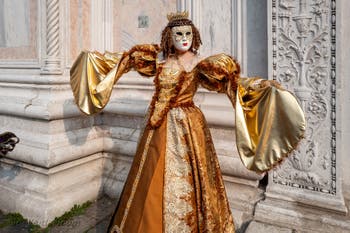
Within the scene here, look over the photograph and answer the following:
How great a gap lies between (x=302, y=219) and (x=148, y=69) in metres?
1.53

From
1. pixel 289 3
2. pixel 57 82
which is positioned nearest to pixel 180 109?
pixel 289 3

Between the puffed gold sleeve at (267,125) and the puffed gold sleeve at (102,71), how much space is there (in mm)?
718

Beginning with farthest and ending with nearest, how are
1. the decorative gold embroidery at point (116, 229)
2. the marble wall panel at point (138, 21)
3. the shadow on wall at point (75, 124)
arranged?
the marble wall panel at point (138, 21) < the shadow on wall at point (75, 124) < the decorative gold embroidery at point (116, 229)

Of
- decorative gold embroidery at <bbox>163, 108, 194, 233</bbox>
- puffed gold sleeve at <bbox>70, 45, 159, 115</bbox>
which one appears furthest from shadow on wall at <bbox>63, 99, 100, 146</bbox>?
decorative gold embroidery at <bbox>163, 108, 194, 233</bbox>

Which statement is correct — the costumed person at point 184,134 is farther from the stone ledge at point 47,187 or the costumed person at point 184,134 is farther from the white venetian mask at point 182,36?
the stone ledge at point 47,187

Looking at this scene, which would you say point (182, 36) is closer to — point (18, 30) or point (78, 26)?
point (78, 26)

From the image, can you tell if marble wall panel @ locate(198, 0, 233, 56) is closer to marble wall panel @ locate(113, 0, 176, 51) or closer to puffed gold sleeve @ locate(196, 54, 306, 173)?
marble wall panel @ locate(113, 0, 176, 51)

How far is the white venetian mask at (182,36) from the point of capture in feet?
6.26

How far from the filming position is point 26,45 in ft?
11.2

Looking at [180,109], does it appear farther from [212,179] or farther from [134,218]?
[134,218]

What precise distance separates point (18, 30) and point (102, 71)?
6.18 feet

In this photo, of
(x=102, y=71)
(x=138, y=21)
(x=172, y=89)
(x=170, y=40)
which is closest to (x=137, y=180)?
(x=172, y=89)

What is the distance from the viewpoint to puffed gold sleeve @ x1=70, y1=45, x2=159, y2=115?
2074 mm

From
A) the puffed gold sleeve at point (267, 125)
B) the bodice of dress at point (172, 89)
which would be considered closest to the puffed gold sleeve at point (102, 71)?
the bodice of dress at point (172, 89)
